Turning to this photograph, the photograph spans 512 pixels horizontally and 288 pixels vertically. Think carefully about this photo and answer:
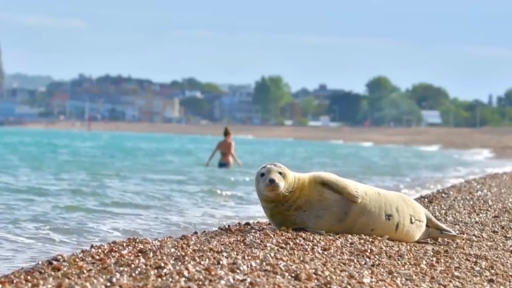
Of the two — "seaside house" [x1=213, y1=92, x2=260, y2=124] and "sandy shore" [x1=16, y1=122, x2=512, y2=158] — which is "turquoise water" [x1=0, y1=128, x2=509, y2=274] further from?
"seaside house" [x1=213, y1=92, x2=260, y2=124]

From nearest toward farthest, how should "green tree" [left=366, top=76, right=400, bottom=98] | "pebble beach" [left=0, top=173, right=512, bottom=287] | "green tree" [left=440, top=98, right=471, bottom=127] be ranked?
1. "pebble beach" [left=0, top=173, right=512, bottom=287]
2. "green tree" [left=440, top=98, right=471, bottom=127]
3. "green tree" [left=366, top=76, right=400, bottom=98]

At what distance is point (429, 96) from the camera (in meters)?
138

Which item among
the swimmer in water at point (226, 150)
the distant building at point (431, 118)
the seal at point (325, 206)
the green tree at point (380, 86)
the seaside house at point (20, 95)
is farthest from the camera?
the seaside house at point (20, 95)

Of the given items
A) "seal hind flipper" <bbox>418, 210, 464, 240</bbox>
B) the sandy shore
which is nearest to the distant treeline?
the sandy shore

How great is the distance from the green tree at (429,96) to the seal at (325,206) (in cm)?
12577

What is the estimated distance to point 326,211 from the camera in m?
9.74

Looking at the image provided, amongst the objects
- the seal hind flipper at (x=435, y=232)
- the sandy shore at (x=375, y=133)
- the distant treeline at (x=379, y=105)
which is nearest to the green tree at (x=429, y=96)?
the distant treeline at (x=379, y=105)

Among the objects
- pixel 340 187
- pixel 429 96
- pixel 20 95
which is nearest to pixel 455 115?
pixel 429 96

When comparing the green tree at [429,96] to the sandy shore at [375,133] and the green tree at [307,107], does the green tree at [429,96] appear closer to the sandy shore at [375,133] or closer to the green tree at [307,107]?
the green tree at [307,107]

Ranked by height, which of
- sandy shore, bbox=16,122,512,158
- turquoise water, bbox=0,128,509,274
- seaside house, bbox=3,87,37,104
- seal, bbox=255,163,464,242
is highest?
seaside house, bbox=3,87,37,104

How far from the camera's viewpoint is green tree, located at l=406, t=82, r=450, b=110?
13550 cm

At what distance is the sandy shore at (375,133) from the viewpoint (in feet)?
228

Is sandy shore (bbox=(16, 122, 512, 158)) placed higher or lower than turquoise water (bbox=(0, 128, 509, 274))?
lower

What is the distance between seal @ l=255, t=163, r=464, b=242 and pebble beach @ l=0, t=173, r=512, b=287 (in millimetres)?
247
